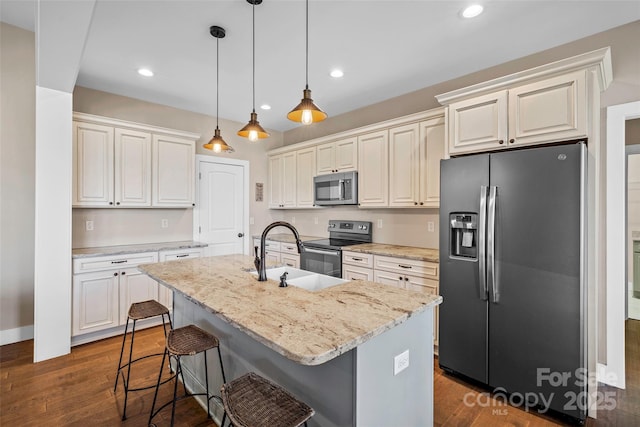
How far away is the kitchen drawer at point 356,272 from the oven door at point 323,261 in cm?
7

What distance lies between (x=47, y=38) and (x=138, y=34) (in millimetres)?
717

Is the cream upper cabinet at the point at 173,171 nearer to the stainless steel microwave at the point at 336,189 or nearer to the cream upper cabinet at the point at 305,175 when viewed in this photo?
the cream upper cabinet at the point at 305,175

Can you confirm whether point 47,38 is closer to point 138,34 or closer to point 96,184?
point 138,34

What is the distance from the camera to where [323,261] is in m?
3.66

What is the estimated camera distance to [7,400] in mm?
2152

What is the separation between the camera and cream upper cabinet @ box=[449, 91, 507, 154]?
231 centimetres

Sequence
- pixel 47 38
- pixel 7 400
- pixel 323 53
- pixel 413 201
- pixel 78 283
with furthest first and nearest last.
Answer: pixel 413 201
pixel 78 283
pixel 323 53
pixel 7 400
pixel 47 38

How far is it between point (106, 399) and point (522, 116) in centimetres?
369

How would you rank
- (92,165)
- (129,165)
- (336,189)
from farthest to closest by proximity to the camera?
(336,189) → (129,165) → (92,165)


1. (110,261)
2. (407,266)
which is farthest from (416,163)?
(110,261)

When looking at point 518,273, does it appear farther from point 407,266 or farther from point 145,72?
point 145,72

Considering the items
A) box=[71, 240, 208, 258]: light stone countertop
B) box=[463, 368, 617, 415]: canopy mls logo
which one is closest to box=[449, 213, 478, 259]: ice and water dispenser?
box=[463, 368, 617, 415]: canopy mls logo

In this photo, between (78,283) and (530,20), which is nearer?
(530,20)

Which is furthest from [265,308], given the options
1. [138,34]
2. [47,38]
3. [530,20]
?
[530,20]
